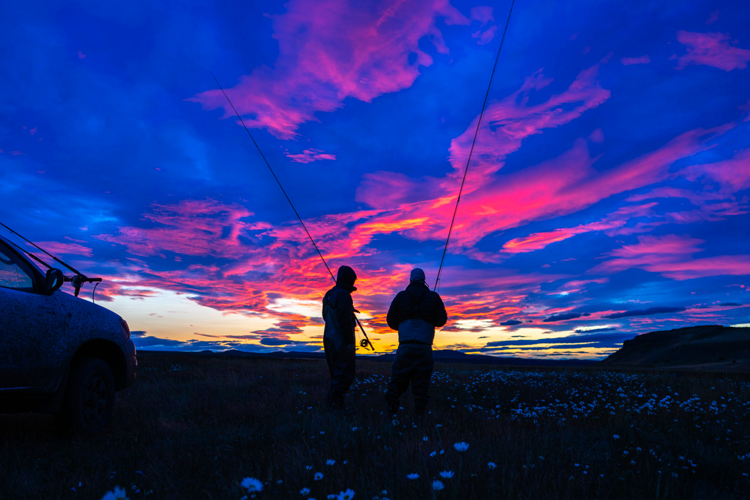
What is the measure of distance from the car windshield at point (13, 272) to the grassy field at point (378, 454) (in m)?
2.15

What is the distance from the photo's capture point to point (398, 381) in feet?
27.5

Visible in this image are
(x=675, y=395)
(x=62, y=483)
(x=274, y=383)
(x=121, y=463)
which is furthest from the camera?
(x=274, y=383)

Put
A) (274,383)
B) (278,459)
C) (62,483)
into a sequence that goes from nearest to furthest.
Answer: (62,483), (278,459), (274,383)

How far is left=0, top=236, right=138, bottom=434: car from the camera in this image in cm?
541

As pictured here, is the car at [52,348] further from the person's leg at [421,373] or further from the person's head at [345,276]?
the person's leg at [421,373]

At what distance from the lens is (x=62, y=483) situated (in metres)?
4.18

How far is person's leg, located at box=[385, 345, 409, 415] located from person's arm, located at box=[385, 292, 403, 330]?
561 millimetres

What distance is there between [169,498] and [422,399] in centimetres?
544

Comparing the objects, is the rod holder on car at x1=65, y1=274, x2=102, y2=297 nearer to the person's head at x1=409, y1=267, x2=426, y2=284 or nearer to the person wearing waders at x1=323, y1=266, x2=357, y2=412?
the person wearing waders at x1=323, y1=266, x2=357, y2=412

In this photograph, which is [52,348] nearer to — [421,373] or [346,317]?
[346,317]

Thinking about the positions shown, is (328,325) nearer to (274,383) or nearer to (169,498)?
(274,383)

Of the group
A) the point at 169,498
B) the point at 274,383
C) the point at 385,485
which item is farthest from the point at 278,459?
the point at 274,383

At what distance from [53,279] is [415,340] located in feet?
20.1

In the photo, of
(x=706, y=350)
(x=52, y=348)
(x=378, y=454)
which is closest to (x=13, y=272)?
(x=52, y=348)
